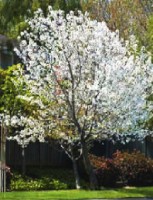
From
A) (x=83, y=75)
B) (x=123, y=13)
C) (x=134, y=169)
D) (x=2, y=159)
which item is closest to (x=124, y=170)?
(x=134, y=169)

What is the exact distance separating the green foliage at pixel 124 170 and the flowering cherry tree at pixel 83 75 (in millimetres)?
3043

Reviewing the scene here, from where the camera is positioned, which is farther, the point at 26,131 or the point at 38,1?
the point at 38,1

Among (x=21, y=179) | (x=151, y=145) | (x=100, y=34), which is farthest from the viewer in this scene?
(x=151, y=145)

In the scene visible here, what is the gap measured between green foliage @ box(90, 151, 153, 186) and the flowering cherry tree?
9.98ft

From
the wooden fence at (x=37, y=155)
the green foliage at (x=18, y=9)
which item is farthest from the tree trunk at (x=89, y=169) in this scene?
the green foliage at (x=18, y=9)

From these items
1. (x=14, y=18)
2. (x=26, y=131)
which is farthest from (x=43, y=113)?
(x=14, y=18)

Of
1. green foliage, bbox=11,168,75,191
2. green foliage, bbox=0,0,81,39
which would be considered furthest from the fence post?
green foliage, bbox=0,0,81,39

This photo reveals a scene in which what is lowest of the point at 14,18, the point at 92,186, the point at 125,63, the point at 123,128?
the point at 92,186

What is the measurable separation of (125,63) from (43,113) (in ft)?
12.0

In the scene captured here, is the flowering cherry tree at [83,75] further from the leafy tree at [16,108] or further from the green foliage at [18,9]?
the green foliage at [18,9]

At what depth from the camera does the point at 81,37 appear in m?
20.4

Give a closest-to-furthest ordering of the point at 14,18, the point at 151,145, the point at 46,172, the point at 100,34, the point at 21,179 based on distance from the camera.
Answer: the point at 100,34
the point at 21,179
the point at 46,172
the point at 151,145
the point at 14,18

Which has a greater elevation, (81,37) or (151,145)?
(81,37)

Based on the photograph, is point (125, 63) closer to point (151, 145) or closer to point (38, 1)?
point (151, 145)
